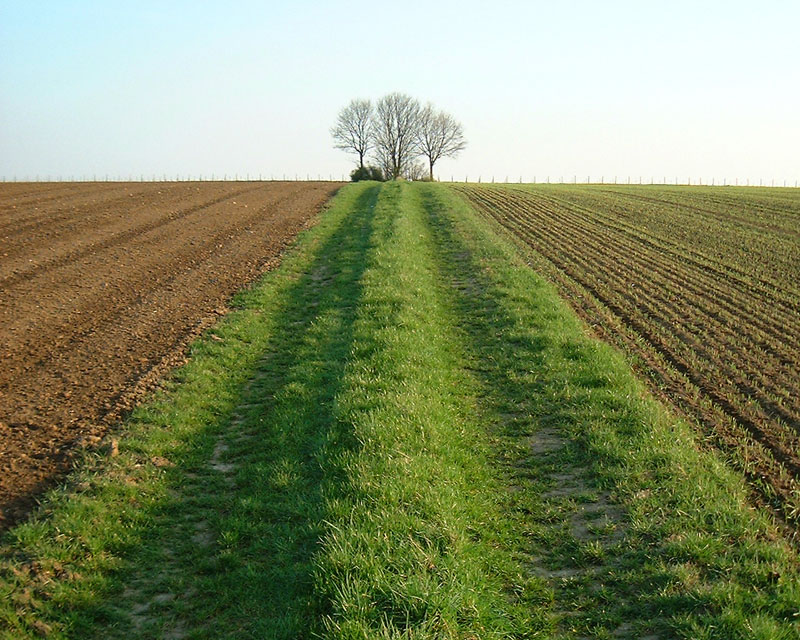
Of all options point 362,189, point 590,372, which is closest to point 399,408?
point 590,372

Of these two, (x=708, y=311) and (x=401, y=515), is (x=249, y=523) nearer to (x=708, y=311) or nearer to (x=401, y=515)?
(x=401, y=515)

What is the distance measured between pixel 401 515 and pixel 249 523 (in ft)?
4.39

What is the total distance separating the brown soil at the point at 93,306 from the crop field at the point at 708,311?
6.81 metres

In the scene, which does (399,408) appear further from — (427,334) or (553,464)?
(427,334)

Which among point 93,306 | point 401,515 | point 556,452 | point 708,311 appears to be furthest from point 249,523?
point 708,311

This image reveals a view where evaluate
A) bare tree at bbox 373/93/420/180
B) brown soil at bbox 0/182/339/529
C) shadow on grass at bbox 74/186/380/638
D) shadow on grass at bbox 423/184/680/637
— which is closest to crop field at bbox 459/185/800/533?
shadow on grass at bbox 423/184/680/637

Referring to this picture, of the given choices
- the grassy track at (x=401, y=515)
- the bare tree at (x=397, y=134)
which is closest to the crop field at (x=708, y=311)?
the grassy track at (x=401, y=515)

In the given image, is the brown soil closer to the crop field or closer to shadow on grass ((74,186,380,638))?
shadow on grass ((74,186,380,638))

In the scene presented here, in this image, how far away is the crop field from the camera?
693 cm

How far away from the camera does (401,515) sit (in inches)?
197

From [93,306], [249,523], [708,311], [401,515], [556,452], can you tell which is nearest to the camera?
[401,515]

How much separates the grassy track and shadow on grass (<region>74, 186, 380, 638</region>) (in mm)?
21

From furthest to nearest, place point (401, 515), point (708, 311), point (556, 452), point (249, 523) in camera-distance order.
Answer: point (708, 311) < point (556, 452) < point (249, 523) < point (401, 515)

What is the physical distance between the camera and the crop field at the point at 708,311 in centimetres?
693
